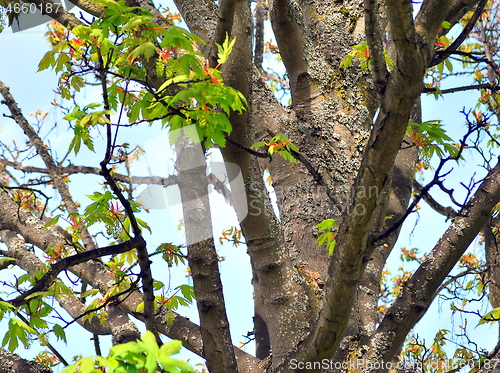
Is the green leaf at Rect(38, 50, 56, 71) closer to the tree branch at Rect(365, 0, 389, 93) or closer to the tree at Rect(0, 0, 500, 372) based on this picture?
the tree at Rect(0, 0, 500, 372)

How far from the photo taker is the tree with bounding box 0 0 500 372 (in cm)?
202

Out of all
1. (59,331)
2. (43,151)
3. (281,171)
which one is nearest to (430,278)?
(281,171)

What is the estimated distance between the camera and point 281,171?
3279mm

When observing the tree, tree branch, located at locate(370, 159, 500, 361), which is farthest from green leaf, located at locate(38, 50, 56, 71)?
tree branch, located at locate(370, 159, 500, 361)

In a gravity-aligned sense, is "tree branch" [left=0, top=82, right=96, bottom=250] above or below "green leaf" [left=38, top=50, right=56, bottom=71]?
above

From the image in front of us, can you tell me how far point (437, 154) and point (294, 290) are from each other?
1113 mm

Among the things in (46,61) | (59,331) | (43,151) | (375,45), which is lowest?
(59,331)

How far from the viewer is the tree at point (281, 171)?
202 centimetres

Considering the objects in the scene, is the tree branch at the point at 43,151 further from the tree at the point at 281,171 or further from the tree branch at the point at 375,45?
the tree branch at the point at 375,45

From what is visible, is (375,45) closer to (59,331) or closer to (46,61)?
(46,61)

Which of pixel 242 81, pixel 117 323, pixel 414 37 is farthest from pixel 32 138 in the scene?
pixel 414 37

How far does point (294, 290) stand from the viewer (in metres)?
2.69

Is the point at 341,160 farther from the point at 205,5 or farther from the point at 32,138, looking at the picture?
the point at 32,138

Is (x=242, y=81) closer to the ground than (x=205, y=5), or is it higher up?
closer to the ground
